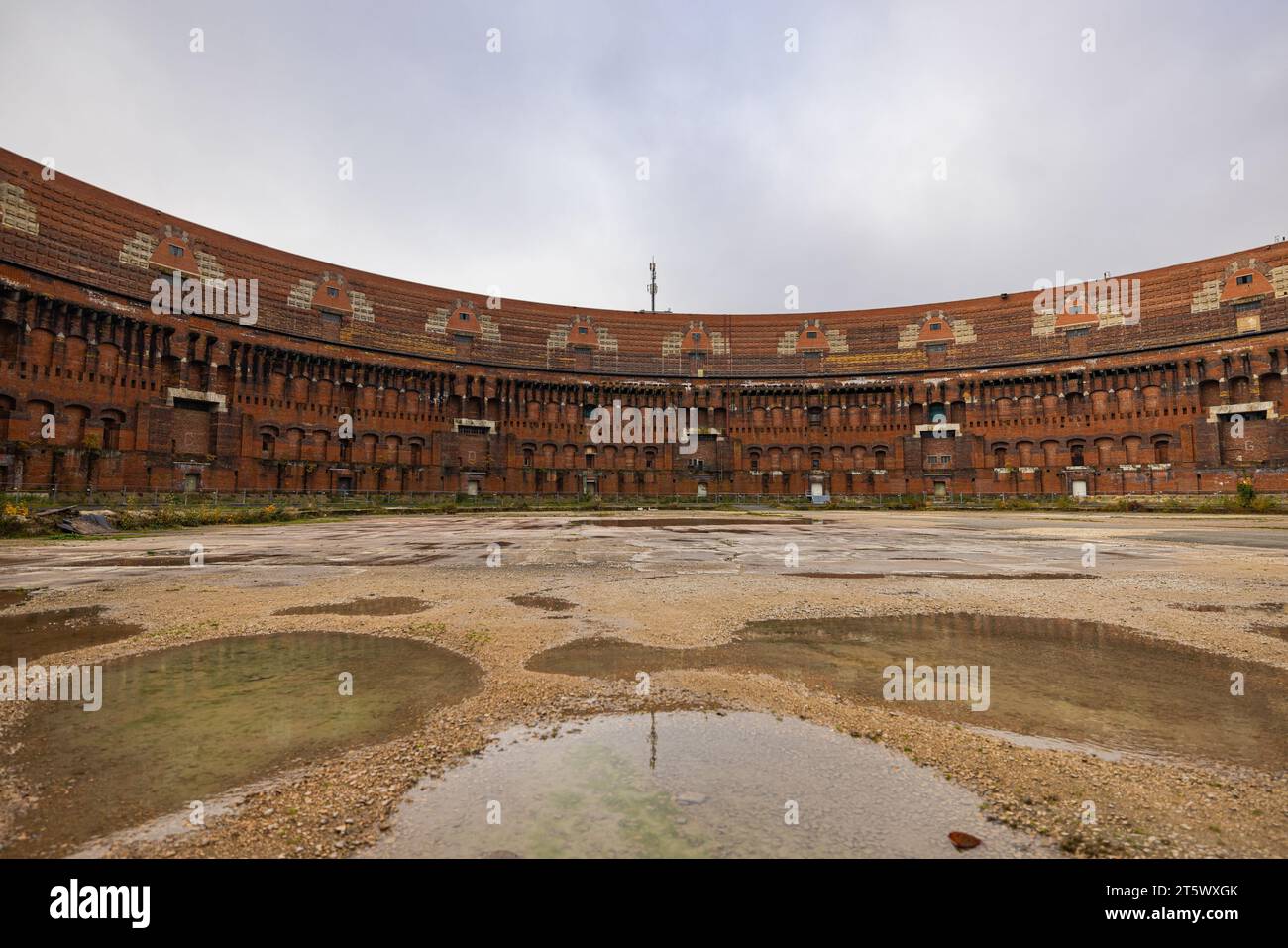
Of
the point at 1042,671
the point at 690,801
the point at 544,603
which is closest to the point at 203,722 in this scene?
the point at 690,801

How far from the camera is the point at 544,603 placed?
6.89 meters

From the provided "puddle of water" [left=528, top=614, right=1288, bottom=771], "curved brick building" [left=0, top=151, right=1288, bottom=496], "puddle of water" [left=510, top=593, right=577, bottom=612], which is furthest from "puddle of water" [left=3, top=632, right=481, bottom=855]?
"curved brick building" [left=0, top=151, right=1288, bottom=496]

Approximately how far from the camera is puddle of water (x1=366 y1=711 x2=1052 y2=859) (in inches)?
81.5

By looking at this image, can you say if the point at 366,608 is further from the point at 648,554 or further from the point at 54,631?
the point at 648,554

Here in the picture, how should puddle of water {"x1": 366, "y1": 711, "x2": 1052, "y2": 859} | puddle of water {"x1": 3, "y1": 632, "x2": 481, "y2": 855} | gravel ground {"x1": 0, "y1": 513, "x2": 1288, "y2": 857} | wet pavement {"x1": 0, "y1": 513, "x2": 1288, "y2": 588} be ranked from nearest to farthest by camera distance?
puddle of water {"x1": 366, "y1": 711, "x2": 1052, "y2": 859}, gravel ground {"x1": 0, "y1": 513, "x2": 1288, "y2": 857}, puddle of water {"x1": 3, "y1": 632, "x2": 481, "y2": 855}, wet pavement {"x1": 0, "y1": 513, "x2": 1288, "y2": 588}

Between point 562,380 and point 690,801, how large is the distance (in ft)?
177

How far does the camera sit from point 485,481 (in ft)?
165

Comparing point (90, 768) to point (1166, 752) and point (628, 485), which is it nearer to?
point (1166, 752)

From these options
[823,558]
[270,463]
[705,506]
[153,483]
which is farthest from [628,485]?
[823,558]

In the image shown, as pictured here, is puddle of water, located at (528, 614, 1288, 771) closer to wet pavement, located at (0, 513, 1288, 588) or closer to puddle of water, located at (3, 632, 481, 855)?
puddle of water, located at (3, 632, 481, 855)

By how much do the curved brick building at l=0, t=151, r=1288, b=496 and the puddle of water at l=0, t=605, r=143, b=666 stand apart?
33653 mm

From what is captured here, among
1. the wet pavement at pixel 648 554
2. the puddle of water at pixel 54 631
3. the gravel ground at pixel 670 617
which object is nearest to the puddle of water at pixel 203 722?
the gravel ground at pixel 670 617

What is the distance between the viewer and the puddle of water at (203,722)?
2410 mm

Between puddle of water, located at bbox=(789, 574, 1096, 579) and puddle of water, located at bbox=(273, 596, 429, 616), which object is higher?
puddle of water, located at bbox=(273, 596, 429, 616)
